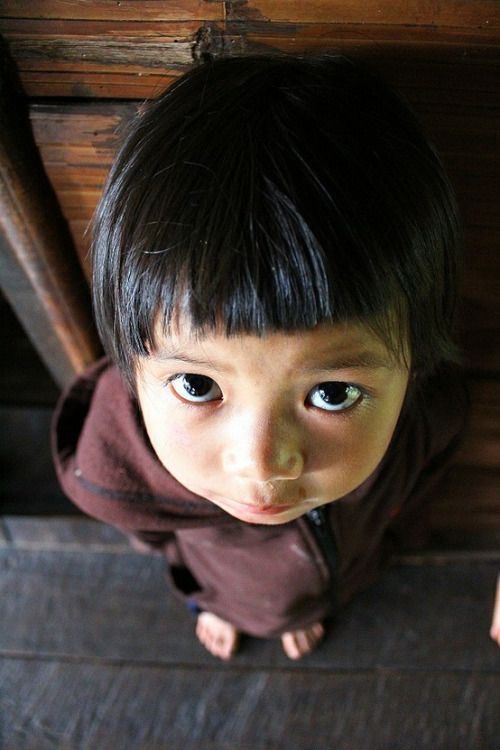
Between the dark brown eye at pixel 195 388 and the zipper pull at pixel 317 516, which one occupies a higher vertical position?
the dark brown eye at pixel 195 388

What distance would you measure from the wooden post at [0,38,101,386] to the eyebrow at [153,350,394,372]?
0.83 ft

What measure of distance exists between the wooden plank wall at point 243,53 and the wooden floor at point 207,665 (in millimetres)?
643

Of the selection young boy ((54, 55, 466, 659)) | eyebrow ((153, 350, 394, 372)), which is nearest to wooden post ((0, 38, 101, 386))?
young boy ((54, 55, 466, 659))

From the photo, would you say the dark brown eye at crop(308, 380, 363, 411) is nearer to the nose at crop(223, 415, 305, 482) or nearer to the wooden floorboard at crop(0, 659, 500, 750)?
the nose at crop(223, 415, 305, 482)

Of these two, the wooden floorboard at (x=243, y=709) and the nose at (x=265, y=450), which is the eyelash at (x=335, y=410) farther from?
the wooden floorboard at (x=243, y=709)

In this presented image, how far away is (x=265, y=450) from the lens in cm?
52

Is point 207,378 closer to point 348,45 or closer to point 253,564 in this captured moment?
point 348,45

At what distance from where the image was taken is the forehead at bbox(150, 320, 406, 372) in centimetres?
47

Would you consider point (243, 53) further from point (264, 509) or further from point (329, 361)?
point (264, 509)

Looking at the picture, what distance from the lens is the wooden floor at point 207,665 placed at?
0.99 meters

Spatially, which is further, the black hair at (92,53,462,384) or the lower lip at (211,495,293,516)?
the lower lip at (211,495,293,516)

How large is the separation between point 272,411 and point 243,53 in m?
0.28

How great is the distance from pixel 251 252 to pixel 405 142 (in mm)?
143

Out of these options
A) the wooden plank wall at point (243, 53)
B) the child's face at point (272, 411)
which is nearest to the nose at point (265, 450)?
the child's face at point (272, 411)
